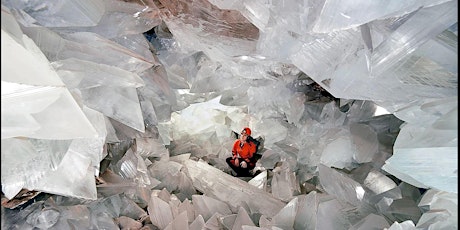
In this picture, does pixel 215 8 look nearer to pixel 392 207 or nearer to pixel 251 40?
pixel 251 40

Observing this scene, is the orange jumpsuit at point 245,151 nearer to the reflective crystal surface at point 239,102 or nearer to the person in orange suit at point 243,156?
the person in orange suit at point 243,156

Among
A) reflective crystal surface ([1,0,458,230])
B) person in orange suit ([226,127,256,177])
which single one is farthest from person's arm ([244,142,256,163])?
reflective crystal surface ([1,0,458,230])

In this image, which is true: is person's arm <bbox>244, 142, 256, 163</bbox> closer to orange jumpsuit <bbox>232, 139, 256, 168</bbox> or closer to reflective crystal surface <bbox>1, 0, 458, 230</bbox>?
orange jumpsuit <bbox>232, 139, 256, 168</bbox>

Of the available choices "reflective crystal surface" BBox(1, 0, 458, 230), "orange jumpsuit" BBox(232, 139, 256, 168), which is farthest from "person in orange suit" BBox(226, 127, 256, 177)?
"reflective crystal surface" BBox(1, 0, 458, 230)

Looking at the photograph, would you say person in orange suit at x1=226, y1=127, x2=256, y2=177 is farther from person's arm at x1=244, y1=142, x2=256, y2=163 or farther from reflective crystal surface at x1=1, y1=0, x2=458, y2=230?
reflective crystal surface at x1=1, y1=0, x2=458, y2=230

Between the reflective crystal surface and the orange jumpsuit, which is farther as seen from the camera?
the orange jumpsuit

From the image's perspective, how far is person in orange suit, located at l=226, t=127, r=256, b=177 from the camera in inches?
81.0

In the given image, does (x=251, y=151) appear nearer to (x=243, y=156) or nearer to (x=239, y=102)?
(x=243, y=156)

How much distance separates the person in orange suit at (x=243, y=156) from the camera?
2.06 meters

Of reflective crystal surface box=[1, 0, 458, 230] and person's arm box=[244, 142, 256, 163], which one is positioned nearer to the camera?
reflective crystal surface box=[1, 0, 458, 230]

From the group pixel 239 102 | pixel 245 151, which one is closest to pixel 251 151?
pixel 245 151

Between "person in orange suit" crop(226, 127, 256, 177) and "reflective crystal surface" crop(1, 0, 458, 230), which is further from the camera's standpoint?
"person in orange suit" crop(226, 127, 256, 177)

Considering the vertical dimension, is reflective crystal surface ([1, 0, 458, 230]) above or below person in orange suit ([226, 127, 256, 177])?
above

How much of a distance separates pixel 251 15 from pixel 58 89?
1.09 feet
